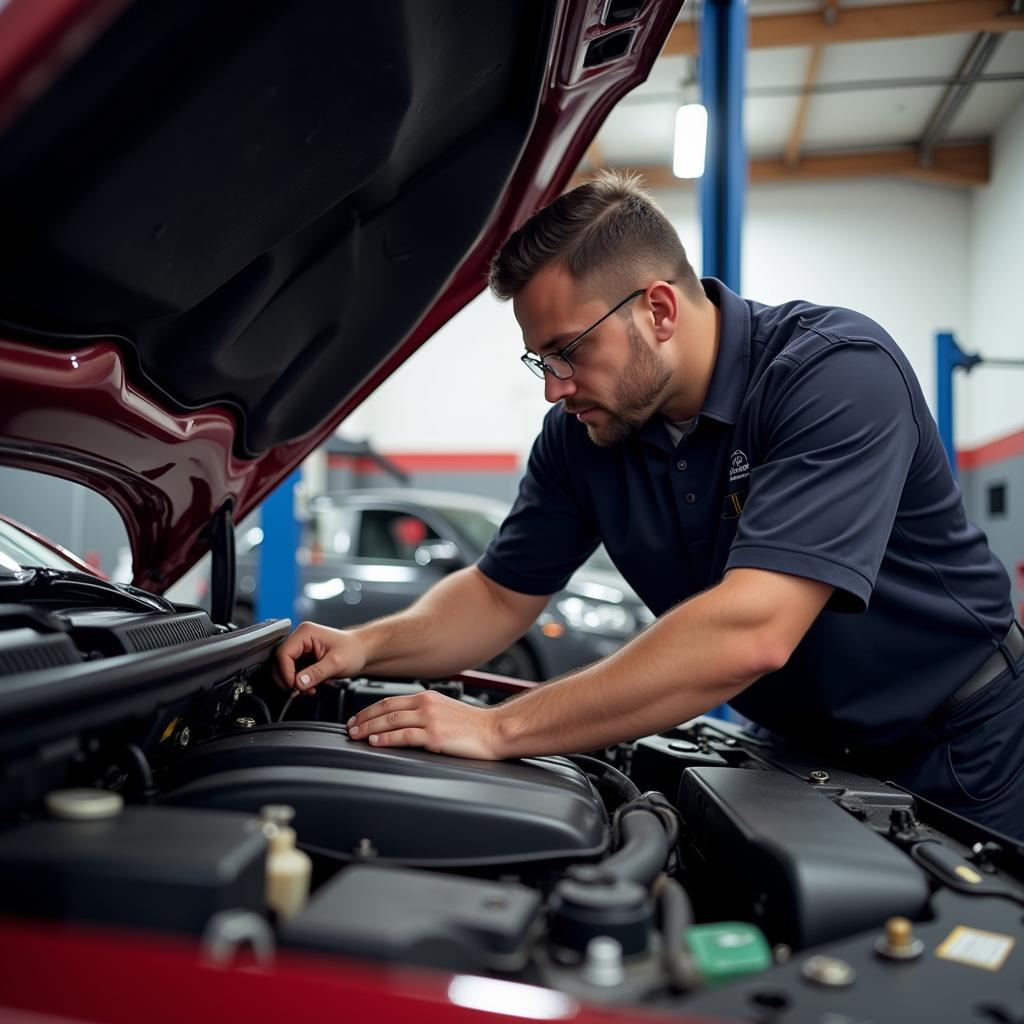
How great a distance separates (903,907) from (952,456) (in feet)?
14.0

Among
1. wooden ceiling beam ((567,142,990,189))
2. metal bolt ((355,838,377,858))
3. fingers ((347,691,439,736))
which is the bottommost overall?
metal bolt ((355,838,377,858))

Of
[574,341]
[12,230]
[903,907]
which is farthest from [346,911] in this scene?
[574,341]

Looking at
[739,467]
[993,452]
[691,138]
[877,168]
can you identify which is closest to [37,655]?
[739,467]

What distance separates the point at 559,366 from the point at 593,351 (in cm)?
6

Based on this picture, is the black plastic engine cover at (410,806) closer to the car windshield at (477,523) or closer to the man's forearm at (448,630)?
the man's forearm at (448,630)

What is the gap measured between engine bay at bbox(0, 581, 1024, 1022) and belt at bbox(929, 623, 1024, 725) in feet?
0.98

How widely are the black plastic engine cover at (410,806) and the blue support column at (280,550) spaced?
3726mm

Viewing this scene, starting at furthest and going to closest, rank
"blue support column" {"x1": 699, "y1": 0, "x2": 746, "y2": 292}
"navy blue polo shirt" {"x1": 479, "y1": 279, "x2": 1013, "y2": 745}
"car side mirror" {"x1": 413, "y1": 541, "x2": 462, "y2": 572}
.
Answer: "car side mirror" {"x1": 413, "y1": 541, "x2": 462, "y2": 572} < "blue support column" {"x1": 699, "y1": 0, "x2": 746, "y2": 292} < "navy blue polo shirt" {"x1": 479, "y1": 279, "x2": 1013, "y2": 745}

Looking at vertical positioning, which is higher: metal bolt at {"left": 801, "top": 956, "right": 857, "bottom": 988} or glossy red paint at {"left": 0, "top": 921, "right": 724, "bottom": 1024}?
glossy red paint at {"left": 0, "top": 921, "right": 724, "bottom": 1024}

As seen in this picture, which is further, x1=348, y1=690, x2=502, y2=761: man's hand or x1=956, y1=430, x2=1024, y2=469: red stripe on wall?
x1=956, y1=430, x2=1024, y2=469: red stripe on wall

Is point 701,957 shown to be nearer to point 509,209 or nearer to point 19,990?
point 19,990

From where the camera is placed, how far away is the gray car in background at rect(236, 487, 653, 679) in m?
4.69

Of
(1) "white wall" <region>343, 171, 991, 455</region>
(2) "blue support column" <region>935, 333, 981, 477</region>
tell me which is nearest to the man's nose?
(2) "blue support column" <region>935, 333, 981, 477</region>

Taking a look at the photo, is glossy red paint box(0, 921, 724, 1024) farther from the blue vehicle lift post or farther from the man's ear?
→ the blue vehicle lift post
